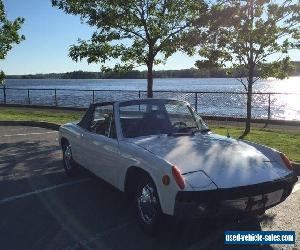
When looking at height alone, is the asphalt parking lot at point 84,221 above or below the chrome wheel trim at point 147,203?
below

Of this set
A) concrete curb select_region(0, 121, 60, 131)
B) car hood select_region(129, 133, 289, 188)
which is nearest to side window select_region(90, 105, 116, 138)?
car hood select_region(129, 133, 289, 188)

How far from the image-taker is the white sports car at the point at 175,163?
4.59 meters

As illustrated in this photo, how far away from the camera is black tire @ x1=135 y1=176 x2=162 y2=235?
491cm

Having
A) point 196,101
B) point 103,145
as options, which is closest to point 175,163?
point 103,145

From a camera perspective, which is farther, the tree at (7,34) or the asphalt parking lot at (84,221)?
the tree at (7,34)

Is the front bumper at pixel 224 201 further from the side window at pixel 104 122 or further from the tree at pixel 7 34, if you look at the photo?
the tree at pixel 7 34

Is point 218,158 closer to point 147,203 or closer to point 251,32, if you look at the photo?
point 147,203

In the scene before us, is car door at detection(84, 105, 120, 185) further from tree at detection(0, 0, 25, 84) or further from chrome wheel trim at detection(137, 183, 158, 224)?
tree at detection(0, 0, 25, 84)

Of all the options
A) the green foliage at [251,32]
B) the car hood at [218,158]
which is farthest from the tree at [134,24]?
the car hood at [218,158]

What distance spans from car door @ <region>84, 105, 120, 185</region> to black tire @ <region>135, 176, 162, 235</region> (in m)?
0.72

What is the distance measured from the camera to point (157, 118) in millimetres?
6379

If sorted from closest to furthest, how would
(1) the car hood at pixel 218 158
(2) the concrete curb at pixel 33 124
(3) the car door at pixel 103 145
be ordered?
1. (1) the car hood at pixel 218 158
2. (3) the car door at pixel 103 145
3. (2) the concrete curb at pixel 33 124

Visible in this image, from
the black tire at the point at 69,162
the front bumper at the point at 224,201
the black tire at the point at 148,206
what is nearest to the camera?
the front bumper at the point at 224,201

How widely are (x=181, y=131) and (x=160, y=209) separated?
63.8 inches
